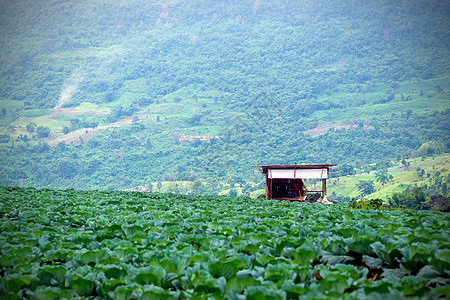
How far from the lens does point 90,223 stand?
9430 mm

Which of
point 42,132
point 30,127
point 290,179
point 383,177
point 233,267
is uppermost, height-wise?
point 30,127

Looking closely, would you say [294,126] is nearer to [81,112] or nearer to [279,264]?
[81,112]

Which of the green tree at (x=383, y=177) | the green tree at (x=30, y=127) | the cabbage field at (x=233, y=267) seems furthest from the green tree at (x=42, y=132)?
the cabbage field at (x=233, y=267)

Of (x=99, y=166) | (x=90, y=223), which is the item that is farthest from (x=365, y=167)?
(x=90, y=223)

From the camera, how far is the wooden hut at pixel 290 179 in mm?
29703

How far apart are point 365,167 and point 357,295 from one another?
129022mm

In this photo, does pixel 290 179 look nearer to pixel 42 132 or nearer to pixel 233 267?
pixel 233 267

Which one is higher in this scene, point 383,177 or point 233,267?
point 233,267

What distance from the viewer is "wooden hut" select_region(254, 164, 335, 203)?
2970cm

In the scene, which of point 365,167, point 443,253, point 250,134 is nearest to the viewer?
point 443,253

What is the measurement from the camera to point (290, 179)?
102 ft

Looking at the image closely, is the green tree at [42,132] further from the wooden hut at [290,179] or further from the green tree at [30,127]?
the wooden hut at [290,179]

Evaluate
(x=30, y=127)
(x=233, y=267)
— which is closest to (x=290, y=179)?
(x=233, y=267)

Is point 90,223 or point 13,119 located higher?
point 13,119
